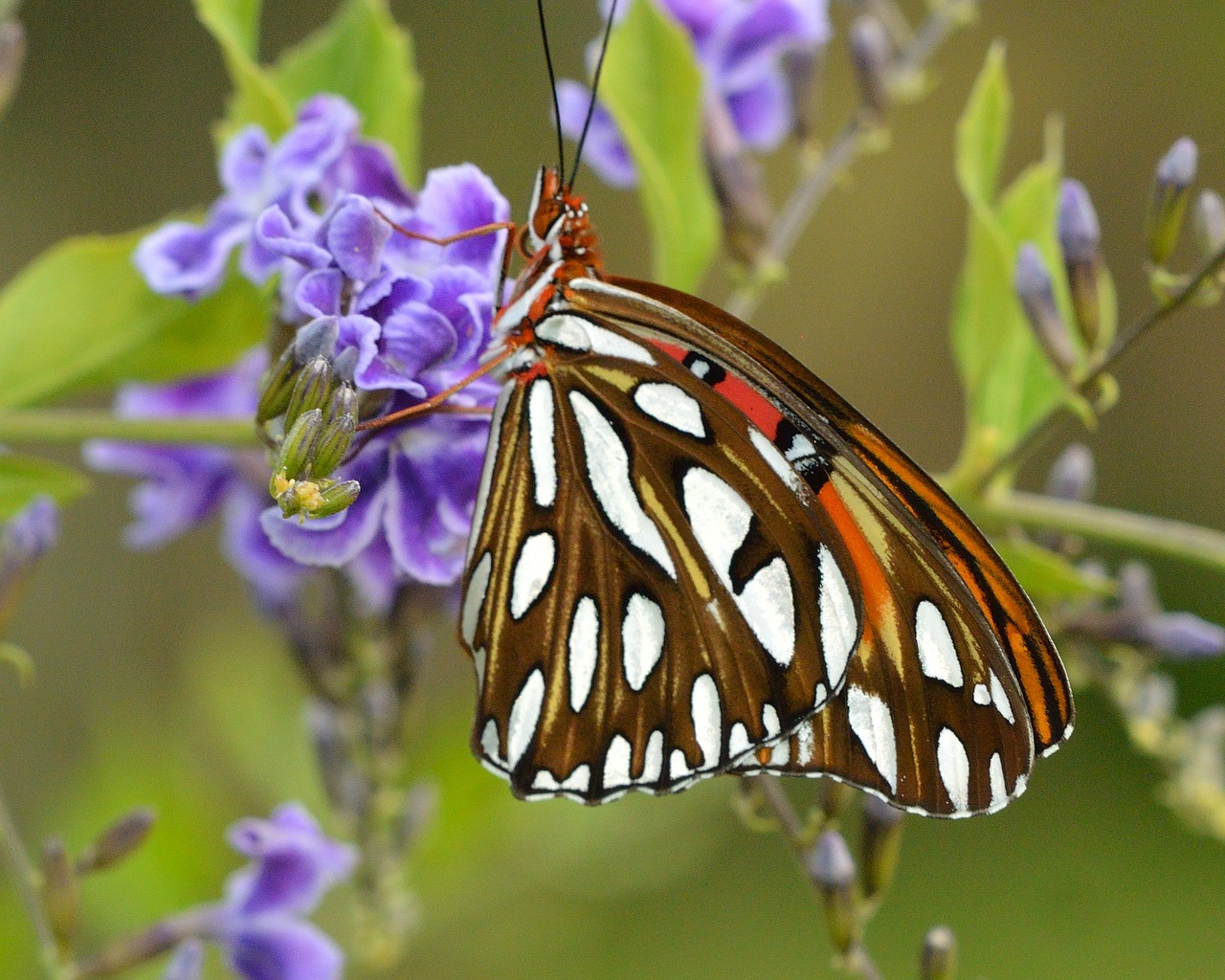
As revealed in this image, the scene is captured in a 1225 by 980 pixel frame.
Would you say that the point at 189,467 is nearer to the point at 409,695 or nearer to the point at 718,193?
the point at 409,695

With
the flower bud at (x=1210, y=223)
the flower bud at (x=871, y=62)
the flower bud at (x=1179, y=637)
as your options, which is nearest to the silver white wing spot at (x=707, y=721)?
the flower bud at (x=1179, y=637)

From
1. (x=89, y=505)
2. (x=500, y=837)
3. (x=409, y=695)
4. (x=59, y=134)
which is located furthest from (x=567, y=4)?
(x=409, y=695)

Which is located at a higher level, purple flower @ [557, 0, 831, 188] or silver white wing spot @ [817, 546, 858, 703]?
purple flower @ [557, 0, 831, 188]

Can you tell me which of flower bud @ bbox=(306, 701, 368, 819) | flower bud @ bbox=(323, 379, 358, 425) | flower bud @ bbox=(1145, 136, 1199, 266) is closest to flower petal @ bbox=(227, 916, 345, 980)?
flower bud @ bbox=(306, 701, 368, 819)

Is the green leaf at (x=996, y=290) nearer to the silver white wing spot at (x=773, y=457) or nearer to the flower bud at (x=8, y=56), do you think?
the silver white wing spot at (x=773, y=457)

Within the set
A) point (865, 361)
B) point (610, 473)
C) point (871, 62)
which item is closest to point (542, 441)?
point (610, 473)

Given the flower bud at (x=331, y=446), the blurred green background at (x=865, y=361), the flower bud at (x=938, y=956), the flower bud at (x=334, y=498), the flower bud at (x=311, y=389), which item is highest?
the blurred green background at (x=865, y=361)

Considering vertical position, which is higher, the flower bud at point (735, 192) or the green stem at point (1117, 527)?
the flower bud at point (735, 192)

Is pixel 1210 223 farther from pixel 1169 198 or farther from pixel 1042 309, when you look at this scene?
pixel 1042 309

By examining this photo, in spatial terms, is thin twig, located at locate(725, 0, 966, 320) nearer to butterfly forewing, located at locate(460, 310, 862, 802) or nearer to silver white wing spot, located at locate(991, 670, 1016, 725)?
butterfly forewing, located at locate(460, 310, 862, 802)
